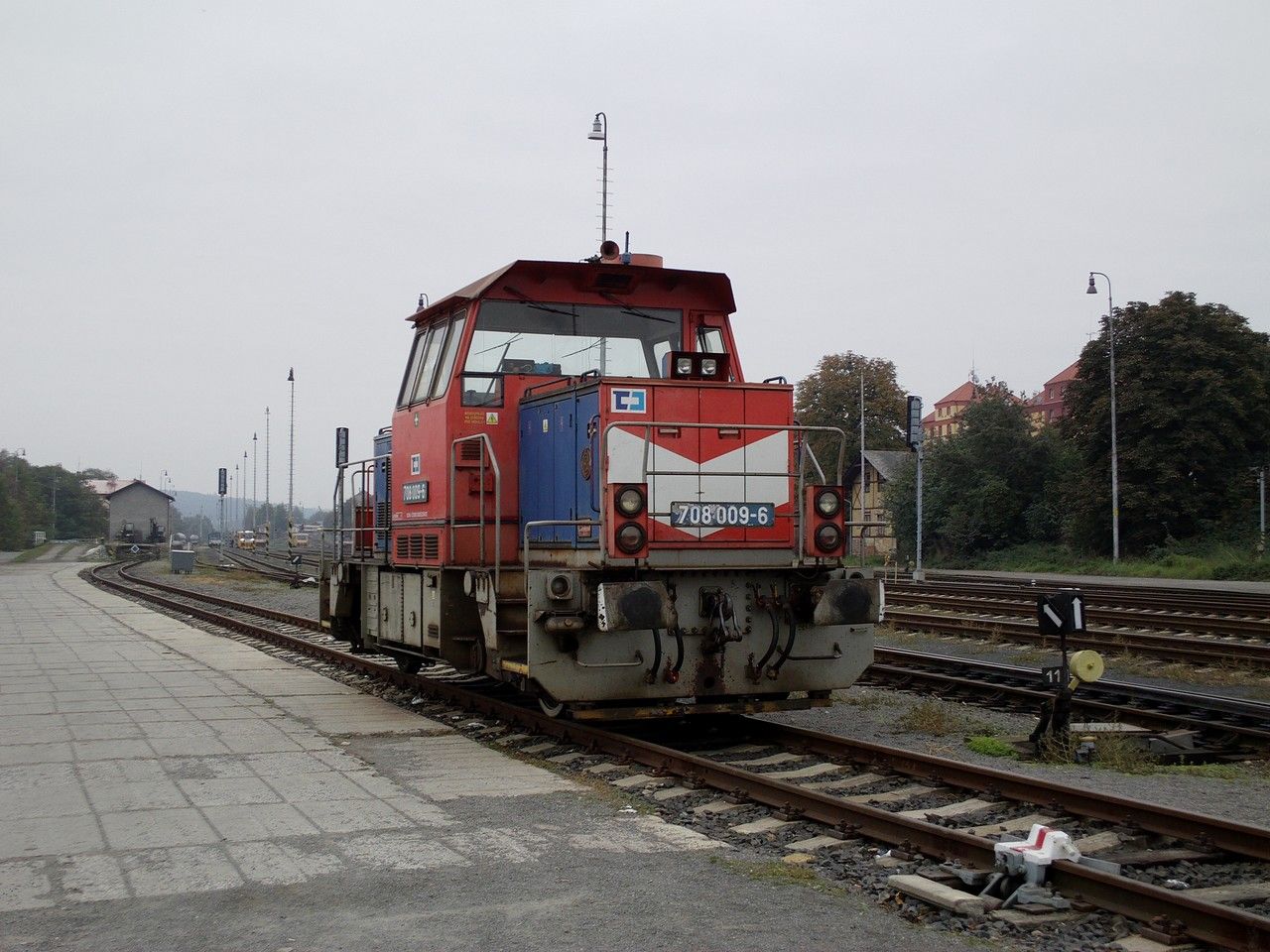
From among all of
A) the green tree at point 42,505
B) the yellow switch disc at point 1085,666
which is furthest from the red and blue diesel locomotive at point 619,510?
the green tree at point 42,505

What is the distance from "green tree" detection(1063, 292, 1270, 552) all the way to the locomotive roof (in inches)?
1279

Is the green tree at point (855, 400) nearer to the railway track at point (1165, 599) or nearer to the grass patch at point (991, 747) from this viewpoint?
the railway track at point (1165, 599)

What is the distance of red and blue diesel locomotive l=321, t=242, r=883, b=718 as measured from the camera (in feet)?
24.9

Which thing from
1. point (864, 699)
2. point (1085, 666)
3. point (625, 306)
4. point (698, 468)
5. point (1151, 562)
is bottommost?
point (864, 699)

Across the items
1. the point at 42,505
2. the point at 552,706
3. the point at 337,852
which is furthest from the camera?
the point at 42,505

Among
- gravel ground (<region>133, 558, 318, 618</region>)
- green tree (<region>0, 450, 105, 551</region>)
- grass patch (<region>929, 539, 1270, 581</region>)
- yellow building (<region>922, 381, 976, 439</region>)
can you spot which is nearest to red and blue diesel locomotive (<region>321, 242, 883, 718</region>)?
gravel ground (<region>133, 558, 318, 618</region>)

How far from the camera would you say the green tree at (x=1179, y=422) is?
3788 centimetres

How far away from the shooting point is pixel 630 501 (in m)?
7.39

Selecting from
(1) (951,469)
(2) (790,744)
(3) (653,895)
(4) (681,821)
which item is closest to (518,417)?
(2) (790,744)

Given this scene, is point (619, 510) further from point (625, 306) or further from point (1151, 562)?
point (1151, 562)

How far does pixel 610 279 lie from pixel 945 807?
4.79m

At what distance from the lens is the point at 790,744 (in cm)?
796

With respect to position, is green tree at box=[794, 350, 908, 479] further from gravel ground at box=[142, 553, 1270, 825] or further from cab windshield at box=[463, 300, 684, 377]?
cab windshield at box=[463, 300, 684, 377]

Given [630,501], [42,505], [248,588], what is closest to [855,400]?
[248,588]
